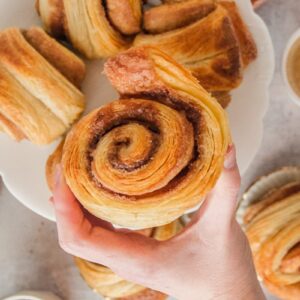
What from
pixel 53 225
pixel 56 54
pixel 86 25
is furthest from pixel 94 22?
pixel 53 225

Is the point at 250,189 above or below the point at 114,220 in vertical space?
below

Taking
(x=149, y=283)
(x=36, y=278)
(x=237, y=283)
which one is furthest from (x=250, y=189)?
(x=36, y=278)

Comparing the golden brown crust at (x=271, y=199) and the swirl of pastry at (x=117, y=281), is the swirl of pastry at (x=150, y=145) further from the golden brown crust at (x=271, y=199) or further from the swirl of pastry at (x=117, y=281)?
the golden brown crust at (x=271, y=199)

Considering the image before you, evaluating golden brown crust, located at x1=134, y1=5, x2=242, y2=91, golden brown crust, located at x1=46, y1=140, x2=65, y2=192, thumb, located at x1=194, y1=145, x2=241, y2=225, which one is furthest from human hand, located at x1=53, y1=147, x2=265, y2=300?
golden brown crust, located at x1=134, y1=5, x2=242, y2=91

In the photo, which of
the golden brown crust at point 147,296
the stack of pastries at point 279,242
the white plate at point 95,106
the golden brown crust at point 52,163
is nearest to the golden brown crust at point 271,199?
the stack of pastries at point 279,242

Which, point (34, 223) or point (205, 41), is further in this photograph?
point (34, 223)

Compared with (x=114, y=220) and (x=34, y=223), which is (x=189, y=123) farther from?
(x=34, y=223)

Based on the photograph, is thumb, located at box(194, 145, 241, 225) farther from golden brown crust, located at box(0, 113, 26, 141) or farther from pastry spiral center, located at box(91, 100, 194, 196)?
golden brown crust, located at box(0, 113, 26, 141)

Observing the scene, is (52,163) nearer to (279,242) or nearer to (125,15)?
(125,15)
